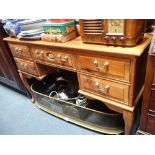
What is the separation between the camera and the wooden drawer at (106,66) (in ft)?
2.55

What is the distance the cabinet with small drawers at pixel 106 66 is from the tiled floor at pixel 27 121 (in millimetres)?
457

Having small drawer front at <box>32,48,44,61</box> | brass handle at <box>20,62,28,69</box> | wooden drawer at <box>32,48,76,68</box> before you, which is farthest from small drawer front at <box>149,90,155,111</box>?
brass handle at <box>20,62,28,69</box>

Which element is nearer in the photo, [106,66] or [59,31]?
[106,66]

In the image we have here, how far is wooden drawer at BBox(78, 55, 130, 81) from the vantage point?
778 mm

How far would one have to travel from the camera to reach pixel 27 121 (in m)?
1.54

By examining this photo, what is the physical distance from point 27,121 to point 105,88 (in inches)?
37.6

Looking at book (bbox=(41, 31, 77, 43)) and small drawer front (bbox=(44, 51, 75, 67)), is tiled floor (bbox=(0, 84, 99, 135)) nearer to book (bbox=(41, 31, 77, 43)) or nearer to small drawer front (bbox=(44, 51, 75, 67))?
small drawer front (bbox=(44, 51, 75, 67))

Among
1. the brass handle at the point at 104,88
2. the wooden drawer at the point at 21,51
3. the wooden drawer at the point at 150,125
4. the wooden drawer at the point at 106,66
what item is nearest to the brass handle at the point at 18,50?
the wooden drawer at the point at 21,51

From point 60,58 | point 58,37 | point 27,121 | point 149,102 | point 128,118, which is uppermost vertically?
point 58,37

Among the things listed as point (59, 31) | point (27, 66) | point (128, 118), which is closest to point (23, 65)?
point (27, 66)

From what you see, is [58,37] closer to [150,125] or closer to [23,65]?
[23,65]

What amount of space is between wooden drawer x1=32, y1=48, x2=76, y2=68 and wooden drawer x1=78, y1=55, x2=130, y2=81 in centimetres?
7
